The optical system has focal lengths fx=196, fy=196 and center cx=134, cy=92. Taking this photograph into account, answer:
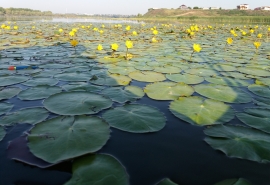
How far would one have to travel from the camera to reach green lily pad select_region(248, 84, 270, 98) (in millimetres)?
2297

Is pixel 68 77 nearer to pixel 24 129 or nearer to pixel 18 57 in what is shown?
pixel 24 129

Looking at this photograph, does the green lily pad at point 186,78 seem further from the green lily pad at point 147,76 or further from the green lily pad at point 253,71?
the green lily pad at point 253,71

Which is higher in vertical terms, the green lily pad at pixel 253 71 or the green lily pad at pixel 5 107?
the green lily pad at pixel 253 71

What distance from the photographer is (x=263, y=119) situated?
1716 mm

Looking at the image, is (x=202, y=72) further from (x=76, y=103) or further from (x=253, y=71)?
(x=76, y=103)

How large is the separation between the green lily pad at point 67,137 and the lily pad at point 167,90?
0.85 meters

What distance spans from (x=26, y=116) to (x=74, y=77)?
1.12 metres

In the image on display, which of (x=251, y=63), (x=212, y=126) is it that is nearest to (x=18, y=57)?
(x=212, y=126)

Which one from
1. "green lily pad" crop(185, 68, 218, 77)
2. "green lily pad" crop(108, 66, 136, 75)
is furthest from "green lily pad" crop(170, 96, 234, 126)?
"green lily pad" crop(108, 66, 136, 75)

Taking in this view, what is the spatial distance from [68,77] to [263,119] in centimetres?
230

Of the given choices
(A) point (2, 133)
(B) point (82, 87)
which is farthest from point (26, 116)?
(B) point (82, 87)

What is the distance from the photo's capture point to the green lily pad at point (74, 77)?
2.62 m

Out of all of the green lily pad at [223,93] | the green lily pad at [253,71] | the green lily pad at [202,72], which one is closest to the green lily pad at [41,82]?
the green lily pad at [223,93]

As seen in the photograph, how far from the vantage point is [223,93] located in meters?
2.29
